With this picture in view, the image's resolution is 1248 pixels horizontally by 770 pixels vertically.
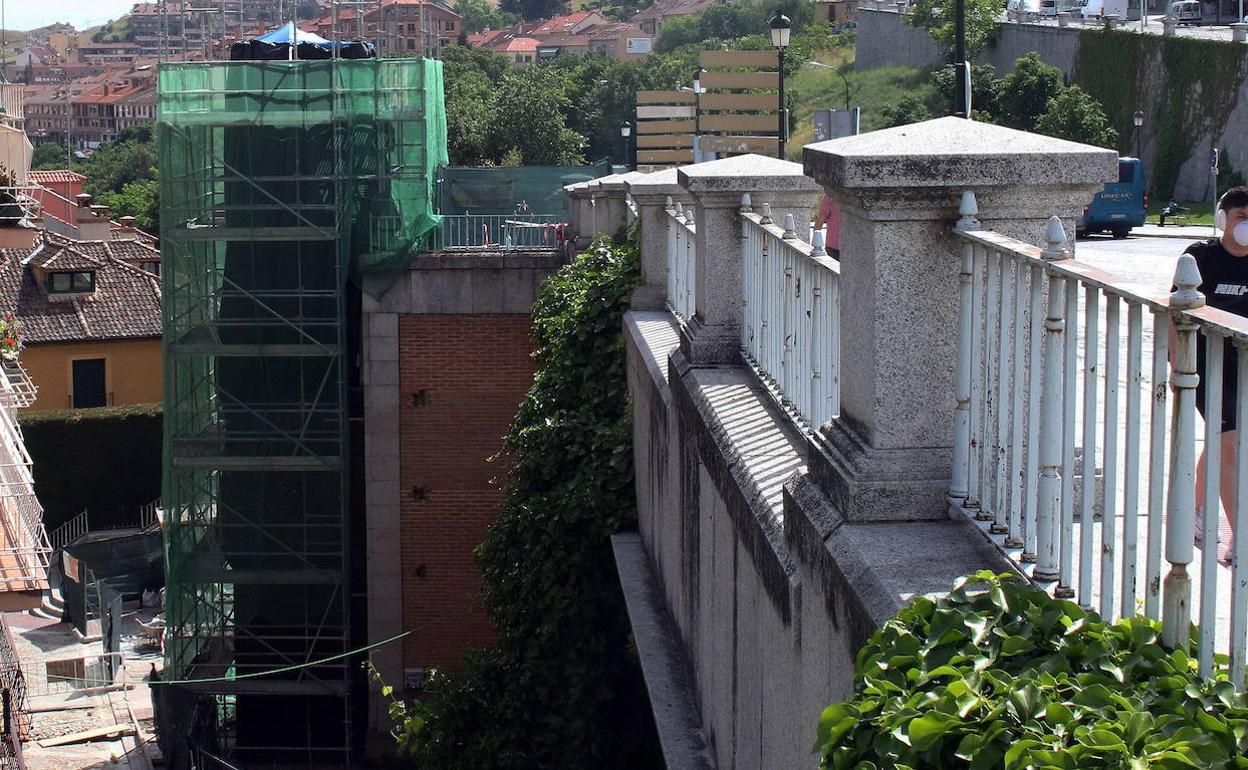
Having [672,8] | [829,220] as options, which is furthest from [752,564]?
[672,8]

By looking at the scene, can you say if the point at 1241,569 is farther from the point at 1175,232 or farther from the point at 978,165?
the point at 1175,232

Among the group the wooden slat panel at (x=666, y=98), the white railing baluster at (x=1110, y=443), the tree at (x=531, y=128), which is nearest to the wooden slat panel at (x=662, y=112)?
the wooden slat panel at (x=666, y=98)

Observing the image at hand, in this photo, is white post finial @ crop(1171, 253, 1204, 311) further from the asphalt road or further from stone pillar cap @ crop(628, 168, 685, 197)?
the asphalt road

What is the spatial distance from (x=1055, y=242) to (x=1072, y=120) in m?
30.8

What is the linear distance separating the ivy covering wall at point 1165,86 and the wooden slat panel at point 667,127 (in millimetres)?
19810

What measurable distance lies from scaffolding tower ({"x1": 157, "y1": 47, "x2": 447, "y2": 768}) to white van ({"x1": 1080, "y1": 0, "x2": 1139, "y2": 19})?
132 feet

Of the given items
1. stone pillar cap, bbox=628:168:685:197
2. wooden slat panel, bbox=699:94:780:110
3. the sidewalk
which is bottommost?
the sidewalk

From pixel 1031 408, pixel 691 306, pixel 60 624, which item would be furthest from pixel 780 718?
pixel 60 624

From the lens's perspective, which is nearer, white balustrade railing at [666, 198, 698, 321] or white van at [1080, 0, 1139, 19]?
white balustrade railing at [666, 198, 698, 321]

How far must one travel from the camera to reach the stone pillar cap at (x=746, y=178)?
21.3 feet

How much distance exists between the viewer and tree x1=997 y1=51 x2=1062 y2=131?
35.4 m

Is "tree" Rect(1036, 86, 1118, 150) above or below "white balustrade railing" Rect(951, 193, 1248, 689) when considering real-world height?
above

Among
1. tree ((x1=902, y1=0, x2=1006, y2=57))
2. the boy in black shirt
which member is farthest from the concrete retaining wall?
tree ((x1=902, y1=0, x2=1006, y2=57))

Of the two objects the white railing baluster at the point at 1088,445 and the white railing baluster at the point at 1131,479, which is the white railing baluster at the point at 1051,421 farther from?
the white railing baluster at the point at 1131,479
